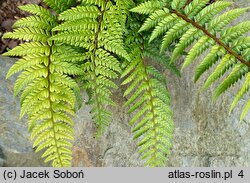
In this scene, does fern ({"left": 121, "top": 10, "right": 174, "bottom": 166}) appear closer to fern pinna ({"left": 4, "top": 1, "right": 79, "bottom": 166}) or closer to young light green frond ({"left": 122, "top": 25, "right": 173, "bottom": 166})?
young light green frond ({"left": 122, "top": 25, "right": 173, "bottom": 166})

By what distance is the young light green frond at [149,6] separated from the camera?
291cm

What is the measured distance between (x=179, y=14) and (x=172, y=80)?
0.82 meters

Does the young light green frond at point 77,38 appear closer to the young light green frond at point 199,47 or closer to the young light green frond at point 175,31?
the young light green frond at point 175,31

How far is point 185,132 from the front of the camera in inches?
138

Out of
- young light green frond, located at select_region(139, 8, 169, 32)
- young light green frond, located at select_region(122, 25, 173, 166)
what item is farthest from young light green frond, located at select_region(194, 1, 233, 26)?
young light green frond, located at select_region(122, 25, 173, 166)

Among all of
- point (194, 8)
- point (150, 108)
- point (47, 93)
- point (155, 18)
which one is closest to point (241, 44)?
point (194, 8)

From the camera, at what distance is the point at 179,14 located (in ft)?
9.66

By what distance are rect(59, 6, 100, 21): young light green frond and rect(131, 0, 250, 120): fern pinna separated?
0.37 meters

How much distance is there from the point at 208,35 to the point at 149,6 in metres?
0.54

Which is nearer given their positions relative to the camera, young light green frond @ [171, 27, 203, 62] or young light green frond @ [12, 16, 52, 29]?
young light green frond @ [171, 27, 203, 62]

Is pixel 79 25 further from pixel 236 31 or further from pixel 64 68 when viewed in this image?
pixel 236 31

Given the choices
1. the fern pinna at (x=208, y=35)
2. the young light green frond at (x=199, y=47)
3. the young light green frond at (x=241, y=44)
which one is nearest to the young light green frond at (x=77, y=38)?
the fern pinna at (x=208, y=35)

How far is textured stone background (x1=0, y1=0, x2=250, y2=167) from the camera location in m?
3.41

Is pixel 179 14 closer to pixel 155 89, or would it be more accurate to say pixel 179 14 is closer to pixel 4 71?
pixel 155 89
